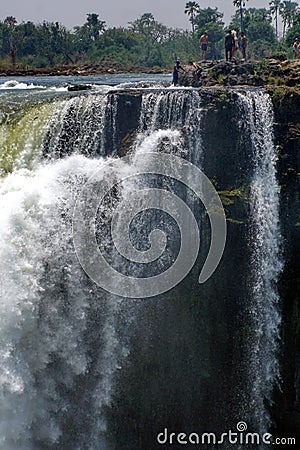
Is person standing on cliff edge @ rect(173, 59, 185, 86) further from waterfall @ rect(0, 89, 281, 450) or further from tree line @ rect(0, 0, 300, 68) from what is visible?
tree line @ rect(0, 0, 300, 68)

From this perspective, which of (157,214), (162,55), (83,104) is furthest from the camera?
(162,55)

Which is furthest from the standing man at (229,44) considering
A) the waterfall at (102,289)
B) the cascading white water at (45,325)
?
the cascading white water at (45,325)

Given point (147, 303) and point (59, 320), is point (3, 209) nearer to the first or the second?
point (59, 320)

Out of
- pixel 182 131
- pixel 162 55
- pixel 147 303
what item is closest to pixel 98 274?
pixel 147 303

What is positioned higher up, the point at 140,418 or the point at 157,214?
the point at 157,214

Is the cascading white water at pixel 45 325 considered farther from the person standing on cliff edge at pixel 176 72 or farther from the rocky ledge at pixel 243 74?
the person standing on cliff edge at pixel 176 72

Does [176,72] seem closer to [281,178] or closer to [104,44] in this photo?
[281,178]
